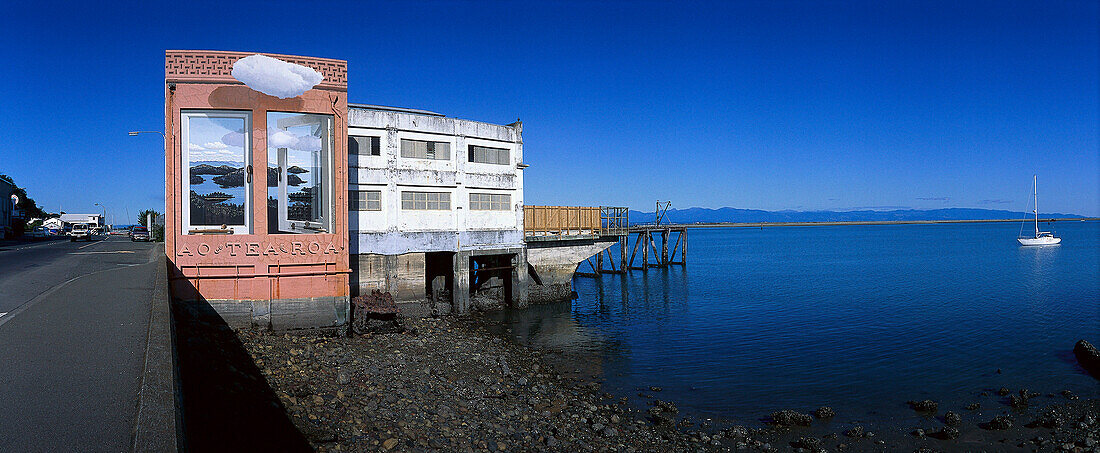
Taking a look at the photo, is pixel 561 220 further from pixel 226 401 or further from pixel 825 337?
pixel 226 401

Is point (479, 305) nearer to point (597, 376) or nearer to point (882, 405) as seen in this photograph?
point (597, 376)

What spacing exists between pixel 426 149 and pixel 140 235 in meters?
45.4

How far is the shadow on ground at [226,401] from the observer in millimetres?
10031

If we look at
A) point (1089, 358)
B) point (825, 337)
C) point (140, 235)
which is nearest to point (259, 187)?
point (825, 337)

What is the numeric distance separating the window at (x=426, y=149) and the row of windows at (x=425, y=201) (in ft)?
5.37

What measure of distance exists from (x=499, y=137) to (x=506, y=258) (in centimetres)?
637

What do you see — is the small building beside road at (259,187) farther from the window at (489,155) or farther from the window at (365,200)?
the window at (489,155)

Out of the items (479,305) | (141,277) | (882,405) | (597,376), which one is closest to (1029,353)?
(882,405)

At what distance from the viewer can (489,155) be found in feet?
93.7

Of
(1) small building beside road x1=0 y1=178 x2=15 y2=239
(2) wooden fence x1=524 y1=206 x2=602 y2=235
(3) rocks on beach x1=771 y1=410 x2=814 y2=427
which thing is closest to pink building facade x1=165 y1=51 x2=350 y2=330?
(3) rocks on beach x1=771 y1=410 x2=814 y2=427

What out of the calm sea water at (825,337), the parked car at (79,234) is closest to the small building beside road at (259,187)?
the calm sea water at (825,337)

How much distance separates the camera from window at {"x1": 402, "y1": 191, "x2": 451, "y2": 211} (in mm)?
25989

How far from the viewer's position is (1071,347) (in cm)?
2205

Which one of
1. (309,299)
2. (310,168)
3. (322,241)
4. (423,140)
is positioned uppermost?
(423,140)
